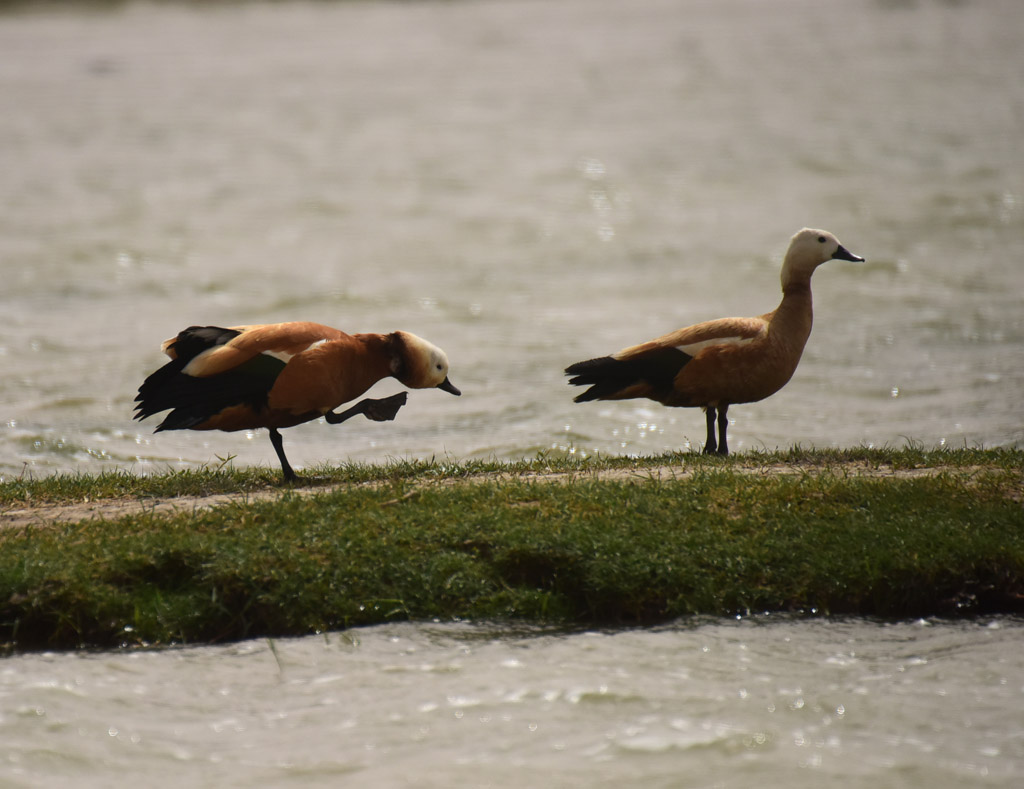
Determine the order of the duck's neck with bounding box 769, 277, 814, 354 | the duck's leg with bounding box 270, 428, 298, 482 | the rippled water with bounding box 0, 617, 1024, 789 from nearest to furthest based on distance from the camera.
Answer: the rippled water with bounding box 0, 617, 1024, 789, the duck's leg with bounding box 270, 428, 298, 482, the duck's neck with bounding box 769, 277, 814, 354

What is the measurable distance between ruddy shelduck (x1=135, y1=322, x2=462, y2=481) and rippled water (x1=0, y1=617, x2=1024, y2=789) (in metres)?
1.63

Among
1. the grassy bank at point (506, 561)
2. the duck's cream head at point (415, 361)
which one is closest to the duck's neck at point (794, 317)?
the grassy bank at point (506, 561)

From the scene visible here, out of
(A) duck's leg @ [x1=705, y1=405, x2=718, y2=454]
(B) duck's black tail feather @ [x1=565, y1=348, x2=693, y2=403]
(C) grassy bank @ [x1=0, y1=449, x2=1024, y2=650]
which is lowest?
(C) grassy bank @ [x1=0, y1=449, x2=1024, y2=650]

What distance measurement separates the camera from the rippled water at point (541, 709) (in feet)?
15.9

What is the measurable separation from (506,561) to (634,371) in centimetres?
200

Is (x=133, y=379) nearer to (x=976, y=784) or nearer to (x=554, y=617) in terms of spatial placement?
(x=554, y=617)

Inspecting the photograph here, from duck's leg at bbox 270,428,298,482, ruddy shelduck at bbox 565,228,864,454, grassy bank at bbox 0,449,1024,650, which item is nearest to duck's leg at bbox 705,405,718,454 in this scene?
ruddy shelduck at bbox 565,228,864,454

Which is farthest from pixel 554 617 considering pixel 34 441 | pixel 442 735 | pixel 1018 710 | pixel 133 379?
pixel 133 379

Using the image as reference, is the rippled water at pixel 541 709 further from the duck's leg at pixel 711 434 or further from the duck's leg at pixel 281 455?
the duck's leg at pixel 711 434

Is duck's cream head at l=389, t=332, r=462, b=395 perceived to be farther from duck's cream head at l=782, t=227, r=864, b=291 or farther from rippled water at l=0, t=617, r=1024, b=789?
duck's cream head at l=782, t=227, r=864, b=291

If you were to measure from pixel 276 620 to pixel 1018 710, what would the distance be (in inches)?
139

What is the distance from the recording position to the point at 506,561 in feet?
20.6

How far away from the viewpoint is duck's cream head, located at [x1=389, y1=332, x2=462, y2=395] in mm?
7355

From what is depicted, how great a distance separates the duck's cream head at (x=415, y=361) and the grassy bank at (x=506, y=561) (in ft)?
2.97
